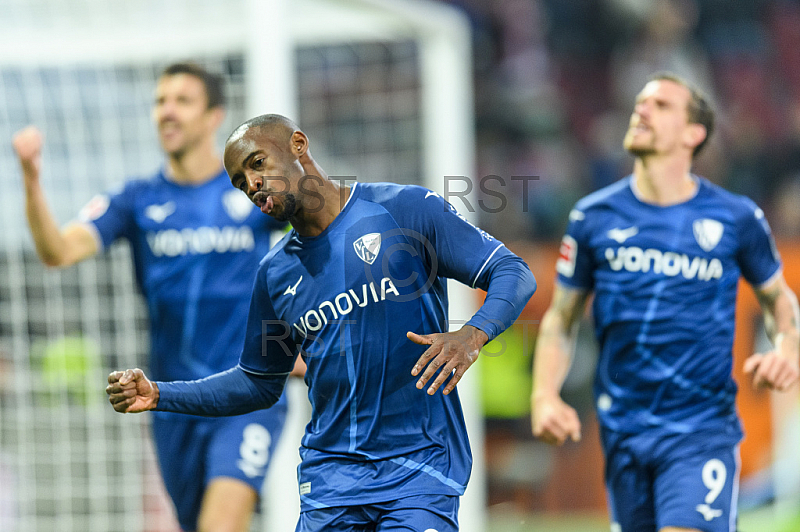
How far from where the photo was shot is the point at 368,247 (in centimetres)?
327

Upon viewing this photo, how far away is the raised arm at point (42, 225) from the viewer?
187 inches

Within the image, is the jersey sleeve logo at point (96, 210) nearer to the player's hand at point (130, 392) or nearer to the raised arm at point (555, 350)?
the player's hand at point (130, 392)

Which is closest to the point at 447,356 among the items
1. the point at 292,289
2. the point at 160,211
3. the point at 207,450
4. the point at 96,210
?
the point at 292,289

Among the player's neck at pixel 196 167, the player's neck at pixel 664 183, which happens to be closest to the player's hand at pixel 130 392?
the player's neck at pixel 196 167

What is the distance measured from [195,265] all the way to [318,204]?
6.49 ft

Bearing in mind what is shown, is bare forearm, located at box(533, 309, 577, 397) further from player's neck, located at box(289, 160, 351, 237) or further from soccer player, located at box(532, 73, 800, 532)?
player's neck, located at box(289, 160, 351, 237)

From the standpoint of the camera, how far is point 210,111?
5.27 m

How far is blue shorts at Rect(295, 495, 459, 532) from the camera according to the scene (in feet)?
10.2

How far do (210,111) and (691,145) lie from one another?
2.53 m

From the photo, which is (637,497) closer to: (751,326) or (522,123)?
(751,326)

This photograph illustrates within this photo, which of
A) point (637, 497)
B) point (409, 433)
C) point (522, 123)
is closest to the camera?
point (409, 433)

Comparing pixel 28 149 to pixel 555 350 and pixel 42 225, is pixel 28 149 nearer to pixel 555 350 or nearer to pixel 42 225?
pixel 42 225

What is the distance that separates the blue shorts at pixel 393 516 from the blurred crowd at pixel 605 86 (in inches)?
310

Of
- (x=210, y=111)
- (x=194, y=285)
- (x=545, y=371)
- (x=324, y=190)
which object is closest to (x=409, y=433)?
(x=324, y=190)
